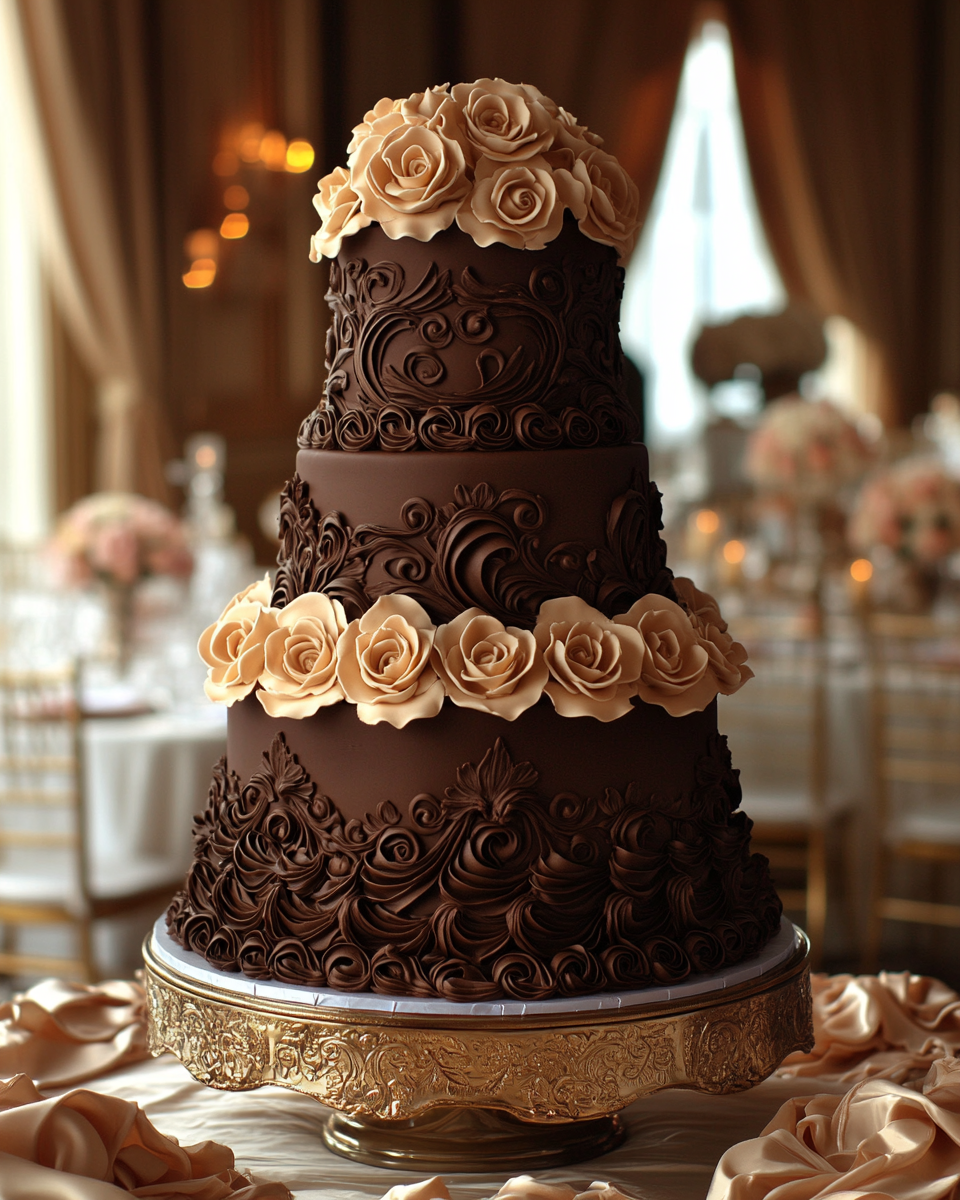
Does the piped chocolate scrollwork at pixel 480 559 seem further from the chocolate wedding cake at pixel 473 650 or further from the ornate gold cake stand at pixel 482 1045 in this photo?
the ornate gold cake stand at pixel 482 1045

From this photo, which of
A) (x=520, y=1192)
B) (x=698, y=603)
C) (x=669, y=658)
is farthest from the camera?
(x=698, y=603)

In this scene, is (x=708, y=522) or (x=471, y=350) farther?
(x=708, y=522)

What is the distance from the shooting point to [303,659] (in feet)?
5.98

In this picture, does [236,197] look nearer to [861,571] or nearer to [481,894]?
[861,571]

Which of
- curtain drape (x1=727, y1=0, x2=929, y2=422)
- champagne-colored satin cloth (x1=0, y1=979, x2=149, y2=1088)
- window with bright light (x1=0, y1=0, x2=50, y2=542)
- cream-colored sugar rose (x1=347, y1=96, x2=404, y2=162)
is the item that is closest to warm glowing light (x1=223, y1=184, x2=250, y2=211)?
window with bright light (x1=0, y1=0, x2=50, y2=542)

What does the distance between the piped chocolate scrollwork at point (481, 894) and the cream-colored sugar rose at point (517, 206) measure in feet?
1.99

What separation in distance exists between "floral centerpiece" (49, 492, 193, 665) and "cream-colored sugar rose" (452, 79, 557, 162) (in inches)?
136

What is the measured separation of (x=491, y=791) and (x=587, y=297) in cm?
61

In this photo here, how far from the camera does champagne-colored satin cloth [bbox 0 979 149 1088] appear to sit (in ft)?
7.18

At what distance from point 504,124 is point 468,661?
26.1 inches

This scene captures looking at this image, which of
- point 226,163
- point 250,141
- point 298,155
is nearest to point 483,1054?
point 226,163

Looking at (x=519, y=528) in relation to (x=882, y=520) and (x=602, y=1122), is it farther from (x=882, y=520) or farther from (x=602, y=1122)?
(x=882, y=520)

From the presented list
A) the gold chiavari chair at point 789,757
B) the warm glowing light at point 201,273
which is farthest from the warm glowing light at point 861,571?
the warm glowing light at point 201,273

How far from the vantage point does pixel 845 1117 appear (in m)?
1.75
